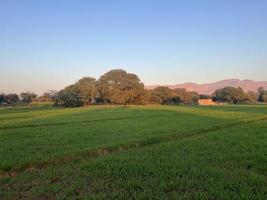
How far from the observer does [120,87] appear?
11475 centimetres

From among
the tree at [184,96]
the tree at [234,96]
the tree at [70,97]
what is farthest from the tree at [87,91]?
the tree at [234,96]

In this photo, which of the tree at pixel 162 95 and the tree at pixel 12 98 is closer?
the tree at pixel 162 95

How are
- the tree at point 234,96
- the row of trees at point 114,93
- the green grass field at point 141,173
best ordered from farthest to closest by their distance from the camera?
1. the tree at point 234,96
2. the row of trees at point 114,93
3. the green grass field at point 141,173

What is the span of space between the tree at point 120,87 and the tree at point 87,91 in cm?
310

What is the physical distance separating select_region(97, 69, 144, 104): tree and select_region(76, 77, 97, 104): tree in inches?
122

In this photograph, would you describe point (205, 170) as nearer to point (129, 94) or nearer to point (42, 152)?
point (42, 152)

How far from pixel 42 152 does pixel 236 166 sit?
826 cm

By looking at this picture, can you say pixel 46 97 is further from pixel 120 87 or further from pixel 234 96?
pixel 234 96

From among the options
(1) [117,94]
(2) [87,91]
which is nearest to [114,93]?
(1) [117,94]

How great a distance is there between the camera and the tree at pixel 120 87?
105 meters

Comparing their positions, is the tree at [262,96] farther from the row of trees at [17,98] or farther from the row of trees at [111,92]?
the row of trees at [17,98]

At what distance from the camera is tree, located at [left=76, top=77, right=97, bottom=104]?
104 metres

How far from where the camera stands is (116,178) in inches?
348

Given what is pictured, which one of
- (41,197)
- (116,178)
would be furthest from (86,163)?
(41,197)
